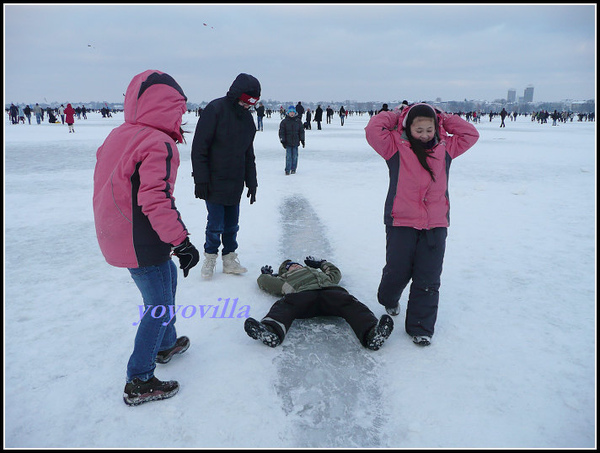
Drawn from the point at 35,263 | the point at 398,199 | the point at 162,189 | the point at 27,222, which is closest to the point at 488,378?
the point at 398,199

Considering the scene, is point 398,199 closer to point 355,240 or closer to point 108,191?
point 108,191

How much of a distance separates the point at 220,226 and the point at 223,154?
700 mm

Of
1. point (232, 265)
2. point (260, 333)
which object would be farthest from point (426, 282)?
point (232, 265)

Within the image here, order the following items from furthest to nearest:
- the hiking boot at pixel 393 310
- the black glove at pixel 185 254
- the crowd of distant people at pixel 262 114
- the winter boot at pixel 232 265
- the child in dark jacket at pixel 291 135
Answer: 1. the crowd of distant people at pixel 262 114
2. the child in dark jacket at pixel 291 135
3. the winter boot at pixel 232 265
4. the hiking boot at pixel 393 310
5. the black glove at pixel 185 254

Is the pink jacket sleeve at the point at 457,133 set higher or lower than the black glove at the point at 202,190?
higher

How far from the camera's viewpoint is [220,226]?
154 inches

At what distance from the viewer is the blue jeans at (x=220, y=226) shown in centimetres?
384

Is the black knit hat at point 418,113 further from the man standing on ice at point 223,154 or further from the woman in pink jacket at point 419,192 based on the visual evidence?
the man standing on ice at point 223,154

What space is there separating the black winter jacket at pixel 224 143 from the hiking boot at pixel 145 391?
186cm

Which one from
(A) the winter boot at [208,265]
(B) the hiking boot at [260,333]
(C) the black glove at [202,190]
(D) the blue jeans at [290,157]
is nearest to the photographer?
(B) the hiking boot at [260,333]

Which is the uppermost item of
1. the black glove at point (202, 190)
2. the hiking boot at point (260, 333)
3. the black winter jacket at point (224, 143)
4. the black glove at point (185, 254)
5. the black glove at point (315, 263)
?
the black winter jacket at point (224, 143)

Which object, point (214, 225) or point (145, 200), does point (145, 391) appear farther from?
point (214, 225)

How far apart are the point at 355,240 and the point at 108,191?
360 cm

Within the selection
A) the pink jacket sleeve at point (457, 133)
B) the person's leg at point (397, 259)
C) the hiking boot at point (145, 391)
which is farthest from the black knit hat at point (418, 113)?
the hiking boot at point (145, 391)
